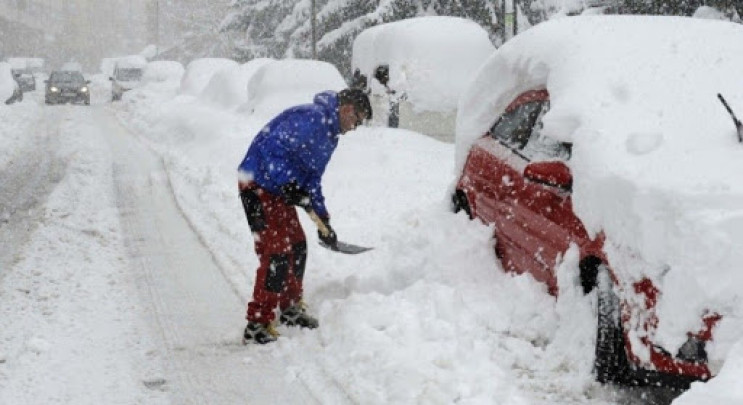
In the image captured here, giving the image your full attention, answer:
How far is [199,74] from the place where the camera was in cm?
2880

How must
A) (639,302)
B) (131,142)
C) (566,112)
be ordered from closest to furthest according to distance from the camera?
(639,302) < (566,112) < (131,142)

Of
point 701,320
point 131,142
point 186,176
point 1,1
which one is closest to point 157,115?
point 131,142

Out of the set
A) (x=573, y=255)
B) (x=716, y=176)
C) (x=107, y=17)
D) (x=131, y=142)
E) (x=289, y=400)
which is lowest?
(x=107, y=17)

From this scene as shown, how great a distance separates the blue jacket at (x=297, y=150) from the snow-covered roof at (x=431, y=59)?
34.1 feet

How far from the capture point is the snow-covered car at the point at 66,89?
30.7m

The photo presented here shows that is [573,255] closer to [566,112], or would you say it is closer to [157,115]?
[566,112]

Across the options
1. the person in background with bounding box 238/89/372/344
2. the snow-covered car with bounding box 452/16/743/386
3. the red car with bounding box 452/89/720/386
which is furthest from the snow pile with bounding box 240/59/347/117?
the person in background with bounding box 238/89/372/344

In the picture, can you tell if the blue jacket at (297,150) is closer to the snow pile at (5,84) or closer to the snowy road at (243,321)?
the snowy road at (243,321)

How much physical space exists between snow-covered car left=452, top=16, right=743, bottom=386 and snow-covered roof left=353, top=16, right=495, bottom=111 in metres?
9.59

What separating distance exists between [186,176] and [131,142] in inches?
226

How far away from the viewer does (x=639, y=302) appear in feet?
12.5

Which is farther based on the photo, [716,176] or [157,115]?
[157,115]

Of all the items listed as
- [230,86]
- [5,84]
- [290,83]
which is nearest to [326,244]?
[290,83]

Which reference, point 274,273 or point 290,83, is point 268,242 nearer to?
point 274,273
